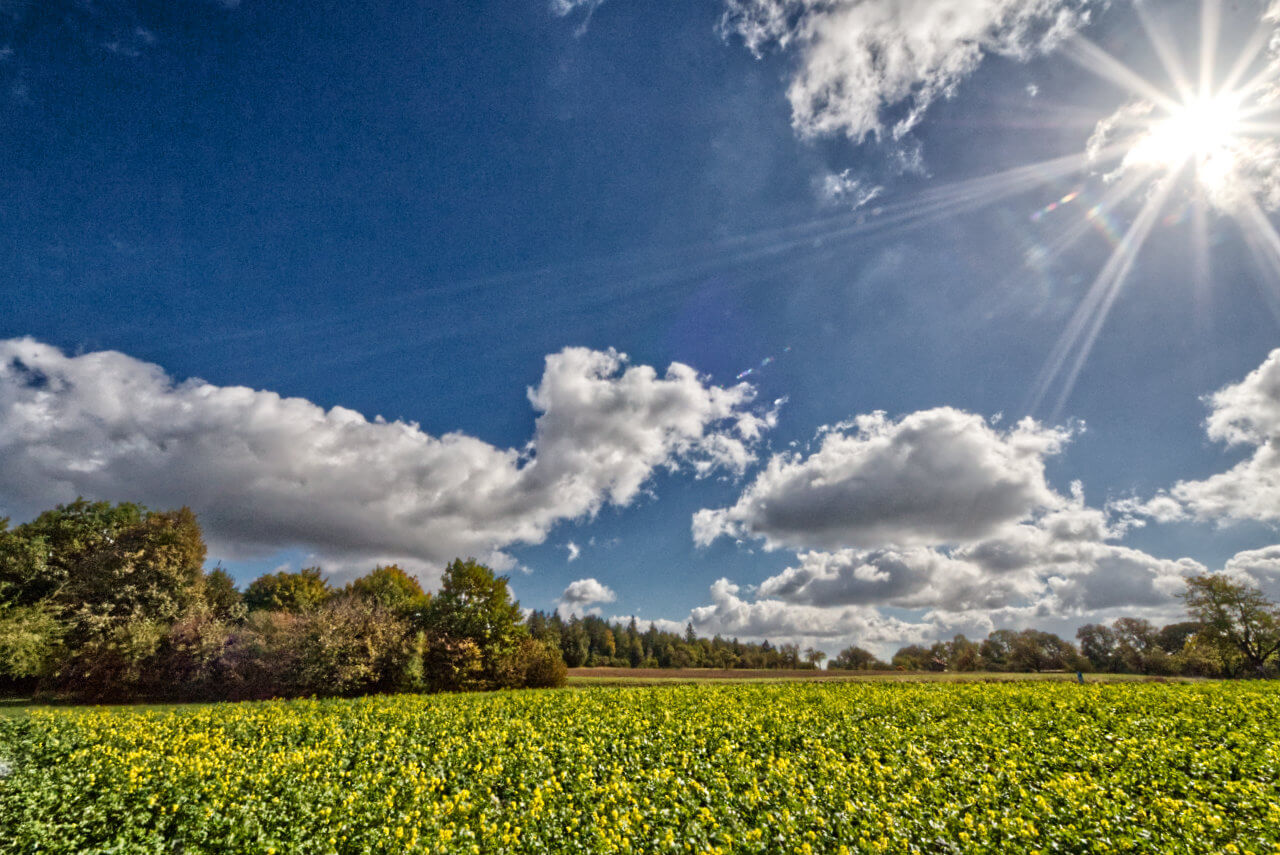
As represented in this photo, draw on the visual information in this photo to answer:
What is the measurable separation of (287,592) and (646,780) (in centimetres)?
4997

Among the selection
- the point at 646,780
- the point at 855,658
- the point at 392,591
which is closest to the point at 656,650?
the point at 855,658

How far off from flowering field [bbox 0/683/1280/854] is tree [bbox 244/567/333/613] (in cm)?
2995

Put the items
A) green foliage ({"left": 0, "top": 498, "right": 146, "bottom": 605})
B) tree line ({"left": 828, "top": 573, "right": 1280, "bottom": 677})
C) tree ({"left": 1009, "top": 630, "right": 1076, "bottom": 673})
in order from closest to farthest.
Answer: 1. green foliage ({"left": 0, "top": 498, "right": 146, "bottom": 605})
2. tree line ({"left": 828, "top": 573, "right": 1280, "bottom": 677})
3. tree ({"left": 1009, "top": 630, "right": 1076, "bottom": 673})

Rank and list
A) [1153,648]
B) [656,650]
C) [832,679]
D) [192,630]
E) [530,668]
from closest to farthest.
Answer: [192,630] < [530,668] < [832,679] < [1153,648] < [656,650]

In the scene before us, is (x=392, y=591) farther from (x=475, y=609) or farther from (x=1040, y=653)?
(x=1040, y=653)

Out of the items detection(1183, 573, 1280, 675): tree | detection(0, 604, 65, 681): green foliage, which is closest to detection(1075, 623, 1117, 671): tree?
detection(1183, 573, 1280, 675): tree

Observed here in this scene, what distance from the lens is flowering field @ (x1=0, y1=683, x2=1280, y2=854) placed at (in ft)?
25.7

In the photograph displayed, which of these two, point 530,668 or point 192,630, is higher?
point 192,630

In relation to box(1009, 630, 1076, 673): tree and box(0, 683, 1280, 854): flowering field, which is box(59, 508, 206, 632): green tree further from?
box(1009, 630, 1076, 673): tree

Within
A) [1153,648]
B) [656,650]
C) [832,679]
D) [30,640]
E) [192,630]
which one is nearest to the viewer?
[30,640]

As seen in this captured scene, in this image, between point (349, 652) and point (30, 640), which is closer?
point (30, 640)

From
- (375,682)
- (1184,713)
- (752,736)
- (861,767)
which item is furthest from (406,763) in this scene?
(1184,713)

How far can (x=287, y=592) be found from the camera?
4656 centimetres

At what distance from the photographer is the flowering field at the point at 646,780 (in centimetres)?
785
